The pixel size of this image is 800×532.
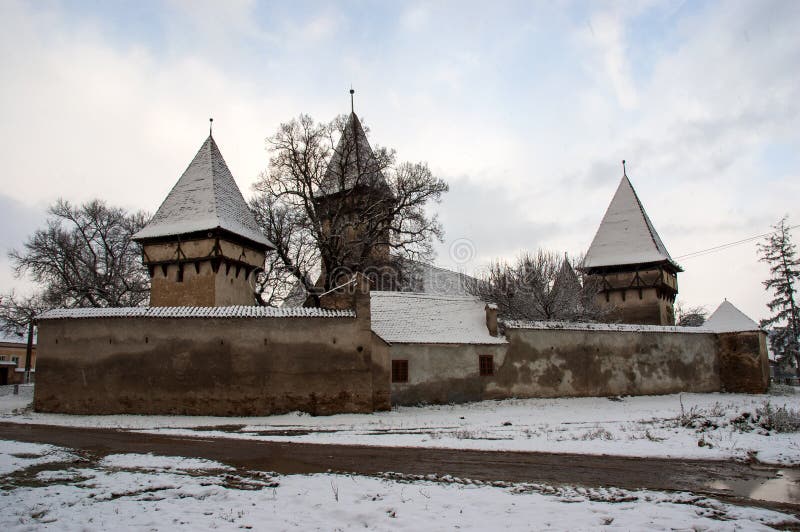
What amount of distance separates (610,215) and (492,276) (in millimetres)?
11380

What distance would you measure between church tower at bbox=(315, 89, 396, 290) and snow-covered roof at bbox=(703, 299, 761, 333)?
16.8 m

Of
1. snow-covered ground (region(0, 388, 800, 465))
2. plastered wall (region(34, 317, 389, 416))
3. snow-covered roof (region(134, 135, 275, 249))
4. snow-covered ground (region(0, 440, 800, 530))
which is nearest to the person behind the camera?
snow-covered ground (region(0, 440, 800, 530))

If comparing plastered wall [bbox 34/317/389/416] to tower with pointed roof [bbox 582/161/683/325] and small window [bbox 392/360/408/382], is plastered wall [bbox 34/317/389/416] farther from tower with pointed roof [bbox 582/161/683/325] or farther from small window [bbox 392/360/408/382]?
tower with pointed roof [bbox 582/161/683/325]

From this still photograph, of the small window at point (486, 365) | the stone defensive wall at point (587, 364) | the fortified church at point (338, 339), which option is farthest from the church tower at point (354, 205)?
the small window at point (486, 365)

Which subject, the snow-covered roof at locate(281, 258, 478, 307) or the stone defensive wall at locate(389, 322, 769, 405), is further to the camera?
the snow-covered roof at locate(281, 258, 478, 307)

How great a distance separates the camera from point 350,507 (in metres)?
6.48

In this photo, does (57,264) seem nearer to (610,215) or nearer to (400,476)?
(400,476)

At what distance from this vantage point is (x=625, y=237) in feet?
Answer: 120

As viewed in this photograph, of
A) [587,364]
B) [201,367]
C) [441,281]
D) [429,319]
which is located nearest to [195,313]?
[201,367]

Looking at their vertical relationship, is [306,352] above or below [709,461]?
above

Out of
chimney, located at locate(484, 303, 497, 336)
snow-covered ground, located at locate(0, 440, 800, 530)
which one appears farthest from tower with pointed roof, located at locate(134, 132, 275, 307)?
snow-covered ground, located at locate(0, 440, 800, 530)

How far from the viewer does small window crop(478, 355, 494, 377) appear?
2280cm

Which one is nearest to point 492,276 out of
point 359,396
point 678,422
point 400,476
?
point 359,396

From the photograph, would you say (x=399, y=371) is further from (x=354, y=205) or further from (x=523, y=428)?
(x=354, y=205)
